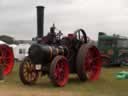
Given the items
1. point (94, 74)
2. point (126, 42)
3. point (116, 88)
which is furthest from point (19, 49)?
point (116, 88)

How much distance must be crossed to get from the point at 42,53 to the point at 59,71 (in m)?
0.74

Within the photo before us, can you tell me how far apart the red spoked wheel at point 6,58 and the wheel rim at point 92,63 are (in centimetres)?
379

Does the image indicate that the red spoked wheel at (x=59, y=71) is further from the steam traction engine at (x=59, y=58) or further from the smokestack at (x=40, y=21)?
the smokestack at (x=40, y=21)

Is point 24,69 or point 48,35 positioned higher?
point 48,35

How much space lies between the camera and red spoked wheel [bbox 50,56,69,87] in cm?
1201

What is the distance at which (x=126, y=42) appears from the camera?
25625 mm

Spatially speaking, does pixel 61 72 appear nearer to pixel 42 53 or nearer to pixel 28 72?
pixel 42 53

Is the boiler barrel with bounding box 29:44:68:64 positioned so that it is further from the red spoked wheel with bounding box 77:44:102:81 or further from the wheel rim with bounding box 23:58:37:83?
the red spoked wheel with bounding box 77:44:102:81

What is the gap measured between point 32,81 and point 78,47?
204 centimetres

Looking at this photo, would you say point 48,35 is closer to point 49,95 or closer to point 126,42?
point 49,95

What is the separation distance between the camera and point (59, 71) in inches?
488

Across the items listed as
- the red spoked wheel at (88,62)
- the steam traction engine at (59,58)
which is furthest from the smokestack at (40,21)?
the red spoked wheel at (88,62)

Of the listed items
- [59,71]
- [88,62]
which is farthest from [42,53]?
[88,62]

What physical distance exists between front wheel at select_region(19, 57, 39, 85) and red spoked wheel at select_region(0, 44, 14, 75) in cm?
377
